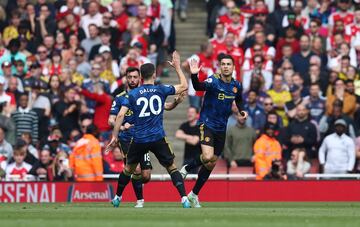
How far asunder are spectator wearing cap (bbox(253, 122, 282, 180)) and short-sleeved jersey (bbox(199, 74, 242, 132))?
5456mm

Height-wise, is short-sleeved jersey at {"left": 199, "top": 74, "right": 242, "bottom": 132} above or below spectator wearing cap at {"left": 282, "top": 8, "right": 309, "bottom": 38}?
below

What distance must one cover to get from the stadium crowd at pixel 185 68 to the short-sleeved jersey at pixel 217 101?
535 cm

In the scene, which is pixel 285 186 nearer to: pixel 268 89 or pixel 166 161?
pixel 268 89

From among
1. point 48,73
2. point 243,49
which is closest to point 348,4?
point 243,49

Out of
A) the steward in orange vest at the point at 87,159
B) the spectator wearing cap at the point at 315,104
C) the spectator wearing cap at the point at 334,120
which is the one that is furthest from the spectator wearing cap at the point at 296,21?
the steward in orange vest at the point at 87,159

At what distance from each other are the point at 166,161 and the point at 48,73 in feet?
33.9

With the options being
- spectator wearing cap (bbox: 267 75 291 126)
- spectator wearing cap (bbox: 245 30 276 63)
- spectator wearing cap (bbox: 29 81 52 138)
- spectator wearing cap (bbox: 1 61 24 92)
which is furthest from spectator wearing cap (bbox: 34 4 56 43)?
spectator wearing cap (bbox: 267 75 291 126)

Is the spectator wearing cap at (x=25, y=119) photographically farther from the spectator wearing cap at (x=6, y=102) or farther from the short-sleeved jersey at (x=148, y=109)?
the short-sleeved jersey at (x=148, y=109)

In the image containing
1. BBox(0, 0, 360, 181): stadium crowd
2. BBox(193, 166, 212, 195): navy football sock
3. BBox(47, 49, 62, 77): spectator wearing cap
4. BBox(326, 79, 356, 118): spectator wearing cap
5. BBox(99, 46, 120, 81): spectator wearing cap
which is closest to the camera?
BBox(193, 166, 212, 195): navy football sock

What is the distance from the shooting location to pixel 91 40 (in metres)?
30.8

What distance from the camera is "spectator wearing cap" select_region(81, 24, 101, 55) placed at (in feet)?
101

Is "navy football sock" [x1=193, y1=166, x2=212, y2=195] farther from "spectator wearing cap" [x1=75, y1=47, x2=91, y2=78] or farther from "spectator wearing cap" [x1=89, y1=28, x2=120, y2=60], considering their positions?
"spectator wearing cap" [x1=89, y1=28, x2=120, y2=60]

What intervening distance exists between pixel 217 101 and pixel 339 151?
631 cm

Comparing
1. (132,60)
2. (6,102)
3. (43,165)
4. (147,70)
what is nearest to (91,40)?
(132,60)
